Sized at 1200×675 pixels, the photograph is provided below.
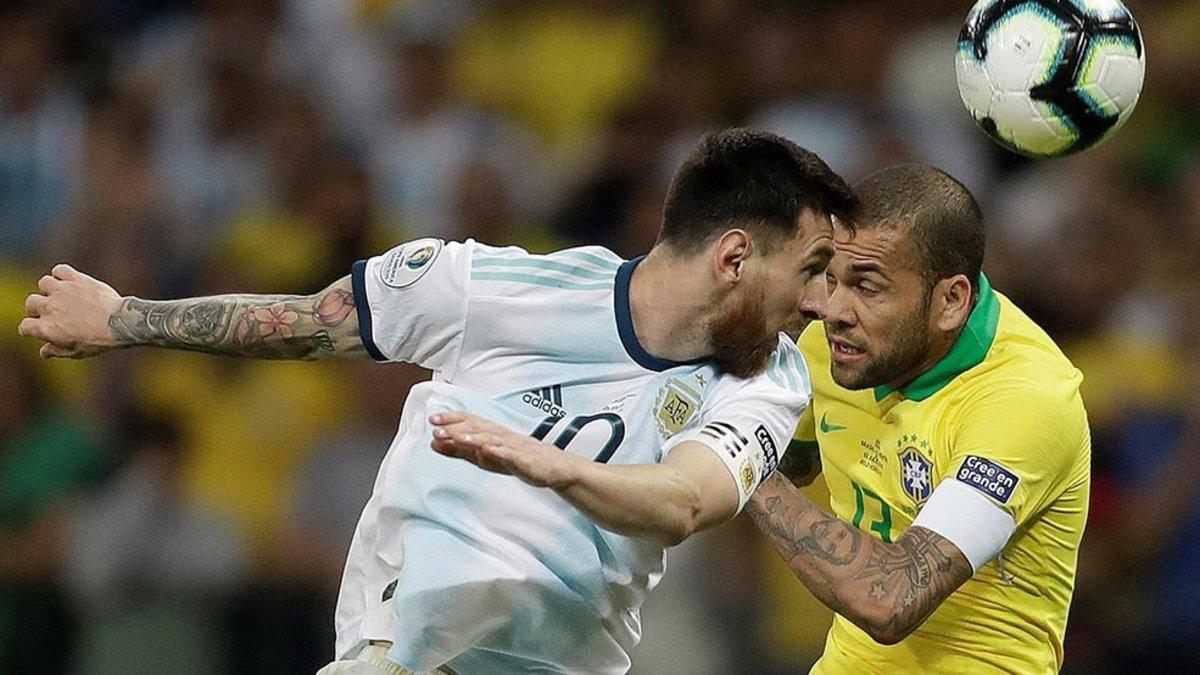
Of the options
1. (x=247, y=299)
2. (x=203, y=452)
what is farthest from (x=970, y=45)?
(x=203, y=452)

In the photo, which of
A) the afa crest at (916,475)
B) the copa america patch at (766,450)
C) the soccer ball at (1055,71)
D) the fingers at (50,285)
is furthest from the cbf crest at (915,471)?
the fingers at (50,285)

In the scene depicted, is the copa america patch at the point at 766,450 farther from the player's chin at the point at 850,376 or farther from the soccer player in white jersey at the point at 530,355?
the player's chin at the point at 850,376

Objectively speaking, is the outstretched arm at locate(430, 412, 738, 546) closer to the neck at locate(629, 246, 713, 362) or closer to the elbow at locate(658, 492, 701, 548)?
the elbow at locate(658, 492, 701, 548)

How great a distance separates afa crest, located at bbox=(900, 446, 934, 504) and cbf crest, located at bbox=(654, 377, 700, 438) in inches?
27.1

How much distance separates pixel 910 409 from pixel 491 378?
1.08 m

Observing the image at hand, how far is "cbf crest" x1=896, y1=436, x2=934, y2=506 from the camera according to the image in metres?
4.09

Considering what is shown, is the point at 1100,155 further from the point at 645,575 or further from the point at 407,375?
the point at 645,575

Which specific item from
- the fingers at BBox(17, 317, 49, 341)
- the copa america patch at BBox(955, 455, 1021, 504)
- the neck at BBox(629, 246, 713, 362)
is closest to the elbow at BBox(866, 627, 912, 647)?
the copa america patch at BBox(955, 455, 1021, 504)

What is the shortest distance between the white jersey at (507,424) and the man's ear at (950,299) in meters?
0.55

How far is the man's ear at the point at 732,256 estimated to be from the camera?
369 cm

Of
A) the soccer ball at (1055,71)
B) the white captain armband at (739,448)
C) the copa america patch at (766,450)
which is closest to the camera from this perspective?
the white captain armband at (739,448)

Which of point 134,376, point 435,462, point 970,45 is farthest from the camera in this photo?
point 134,376

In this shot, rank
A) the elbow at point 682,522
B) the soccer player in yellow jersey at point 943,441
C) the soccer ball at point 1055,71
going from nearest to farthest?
1. the elbow at point 682,522
2. the soccer player in yellow jersey at point 943,441
3. the soccer ball at point 1055,71

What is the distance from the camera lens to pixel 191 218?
7.93 metres
